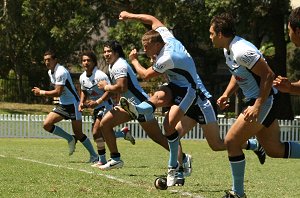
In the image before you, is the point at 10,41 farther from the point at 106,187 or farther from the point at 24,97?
the point at 106,187

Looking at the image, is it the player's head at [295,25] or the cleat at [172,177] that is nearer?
the player's head at [295,25]

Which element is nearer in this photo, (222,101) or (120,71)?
(222,101)

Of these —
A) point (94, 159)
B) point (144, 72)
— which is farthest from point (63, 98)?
point (144, 72)

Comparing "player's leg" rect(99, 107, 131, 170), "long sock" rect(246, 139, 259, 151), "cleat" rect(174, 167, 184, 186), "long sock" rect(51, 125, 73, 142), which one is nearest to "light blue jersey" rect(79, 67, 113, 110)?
"long sock" rect(51, 125, 73, 142)

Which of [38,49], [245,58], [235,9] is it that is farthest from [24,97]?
[245,58]

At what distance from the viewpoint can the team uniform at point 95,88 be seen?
1494 centimetres

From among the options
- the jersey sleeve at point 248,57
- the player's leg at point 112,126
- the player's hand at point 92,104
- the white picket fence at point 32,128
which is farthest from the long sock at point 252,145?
the white picket fence at point 32,128

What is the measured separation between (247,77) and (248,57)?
449mm

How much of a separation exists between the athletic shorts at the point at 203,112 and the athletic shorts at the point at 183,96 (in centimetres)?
60

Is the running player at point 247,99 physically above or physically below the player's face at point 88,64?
below

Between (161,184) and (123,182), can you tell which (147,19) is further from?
(161,184)

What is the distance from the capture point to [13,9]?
44750 mm

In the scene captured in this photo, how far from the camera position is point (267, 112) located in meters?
8.74

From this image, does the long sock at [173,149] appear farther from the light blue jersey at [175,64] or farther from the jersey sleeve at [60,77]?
the jersey sleeve at [60,77]
